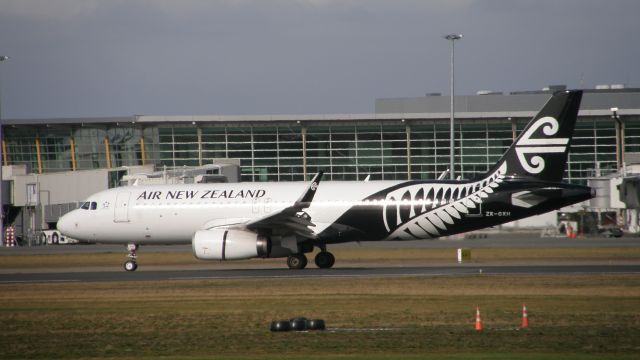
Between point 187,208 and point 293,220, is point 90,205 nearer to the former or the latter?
point 187,208

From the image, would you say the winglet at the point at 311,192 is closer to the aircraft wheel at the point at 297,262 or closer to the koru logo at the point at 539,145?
the aircraft wheel at the point at 297,262

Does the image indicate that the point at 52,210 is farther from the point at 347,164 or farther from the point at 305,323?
the point at 305,323

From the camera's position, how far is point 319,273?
36.2 m

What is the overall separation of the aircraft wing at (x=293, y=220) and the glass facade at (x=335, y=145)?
143 ft

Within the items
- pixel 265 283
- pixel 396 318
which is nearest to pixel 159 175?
pixel 265 283

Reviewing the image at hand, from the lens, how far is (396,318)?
23484 mm

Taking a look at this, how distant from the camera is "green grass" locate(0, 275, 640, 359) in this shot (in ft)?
63.5

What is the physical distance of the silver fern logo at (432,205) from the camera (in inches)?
1501

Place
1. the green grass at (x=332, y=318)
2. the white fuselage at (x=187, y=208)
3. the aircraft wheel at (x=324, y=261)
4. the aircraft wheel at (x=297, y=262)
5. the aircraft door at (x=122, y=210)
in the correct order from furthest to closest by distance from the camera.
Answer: the aircraft door at (x=122, y=210)
the white fuselage at (x=187, y=208)
the aircraft wheel at (x=324, y=261)
the aircraft wheel at (x=297, y=262)
the green grass at (x=332, y=318)

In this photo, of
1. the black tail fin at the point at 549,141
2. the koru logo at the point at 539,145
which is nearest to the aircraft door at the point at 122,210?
the black tail fin at the point at 549,141

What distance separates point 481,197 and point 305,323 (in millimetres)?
17647

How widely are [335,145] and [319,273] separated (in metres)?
48.0

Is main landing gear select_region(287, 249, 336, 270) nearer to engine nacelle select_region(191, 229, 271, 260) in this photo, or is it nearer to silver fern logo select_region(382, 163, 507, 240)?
engine nacelle select_region(191, 229, 271, 260)

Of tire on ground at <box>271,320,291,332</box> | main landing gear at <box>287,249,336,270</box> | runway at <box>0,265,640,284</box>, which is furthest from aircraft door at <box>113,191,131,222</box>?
tire on ground at <box>271,320,291,332</box>
